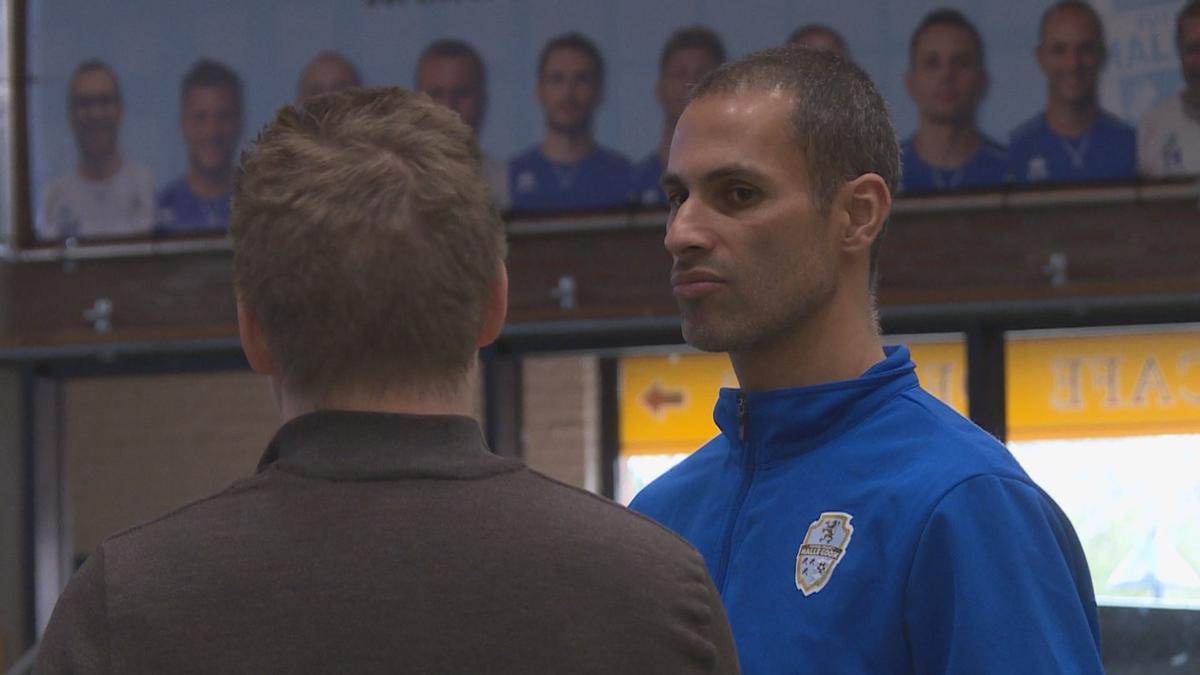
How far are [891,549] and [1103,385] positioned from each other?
6.12m

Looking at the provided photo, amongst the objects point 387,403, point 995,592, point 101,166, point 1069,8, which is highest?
point 1069,8

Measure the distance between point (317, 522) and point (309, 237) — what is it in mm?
241

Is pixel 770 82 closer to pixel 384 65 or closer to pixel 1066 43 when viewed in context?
pixel 1066 43

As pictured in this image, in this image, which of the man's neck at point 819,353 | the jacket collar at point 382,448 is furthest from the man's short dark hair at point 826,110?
the jacket collar at point 382,448

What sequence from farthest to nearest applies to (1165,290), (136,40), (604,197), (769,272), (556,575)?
(136,40), (604,197), (1165,290), (769,272), (556,575)

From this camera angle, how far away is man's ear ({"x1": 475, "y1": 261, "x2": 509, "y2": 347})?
4.70ft

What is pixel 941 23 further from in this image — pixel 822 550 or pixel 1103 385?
pixel 822 550

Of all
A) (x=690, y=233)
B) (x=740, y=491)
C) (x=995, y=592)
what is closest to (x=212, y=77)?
(x=690, y=233)

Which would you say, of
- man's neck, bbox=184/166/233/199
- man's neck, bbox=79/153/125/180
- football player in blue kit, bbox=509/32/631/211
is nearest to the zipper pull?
football player in blue kit, bbox=509/32/631/211

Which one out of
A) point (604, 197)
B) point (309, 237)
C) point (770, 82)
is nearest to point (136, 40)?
point (604, 197)

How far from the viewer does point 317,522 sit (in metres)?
1.34

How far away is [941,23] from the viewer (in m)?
7.75

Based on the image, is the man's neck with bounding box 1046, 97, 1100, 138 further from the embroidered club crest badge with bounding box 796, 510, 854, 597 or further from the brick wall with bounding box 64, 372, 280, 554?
the embroidered club crest badge with bounding box 796, 510, 854, 597

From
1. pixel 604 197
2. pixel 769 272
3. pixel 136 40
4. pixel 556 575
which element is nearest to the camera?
pixel 556 575
